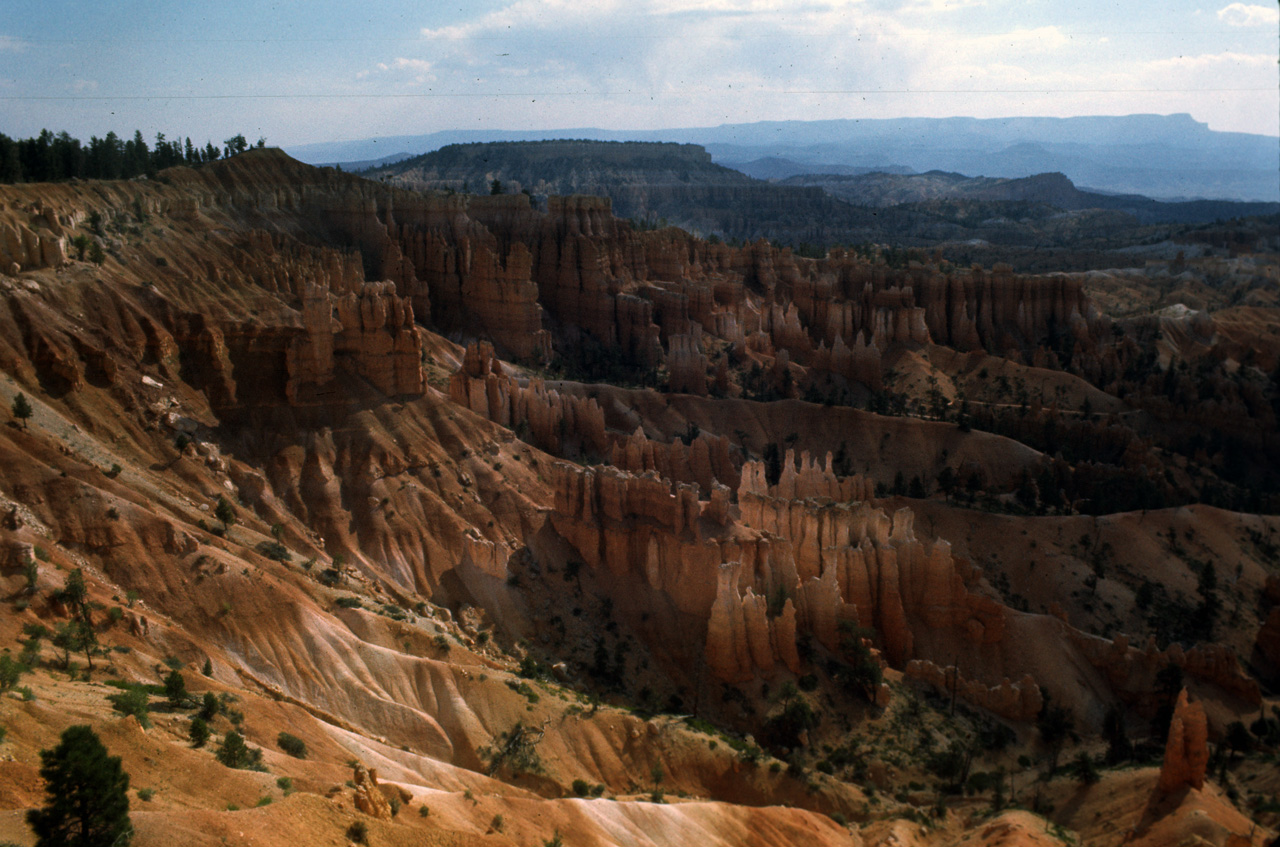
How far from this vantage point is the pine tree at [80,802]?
1327 cm

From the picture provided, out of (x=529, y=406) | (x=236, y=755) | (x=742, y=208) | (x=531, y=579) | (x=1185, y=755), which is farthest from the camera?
(x=742, y=208)

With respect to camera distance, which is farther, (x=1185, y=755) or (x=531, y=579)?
(x=531, y=579)

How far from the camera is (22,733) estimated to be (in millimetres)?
16312

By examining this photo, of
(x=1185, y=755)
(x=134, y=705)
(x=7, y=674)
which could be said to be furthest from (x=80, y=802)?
(x=1185, y=755)

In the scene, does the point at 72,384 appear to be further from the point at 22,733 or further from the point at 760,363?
the point at 760,363

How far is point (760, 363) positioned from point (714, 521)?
126 feet

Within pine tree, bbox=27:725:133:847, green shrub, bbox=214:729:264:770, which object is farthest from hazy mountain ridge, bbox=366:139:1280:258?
pine tree, bbox=27:725:133:847

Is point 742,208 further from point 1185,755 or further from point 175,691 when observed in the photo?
point 175,691

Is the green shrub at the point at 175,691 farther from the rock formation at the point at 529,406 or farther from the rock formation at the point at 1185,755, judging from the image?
the rock formation at the point at 529,406

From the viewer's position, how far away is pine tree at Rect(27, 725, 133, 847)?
43.5 feet

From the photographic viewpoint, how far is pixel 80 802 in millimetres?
13453

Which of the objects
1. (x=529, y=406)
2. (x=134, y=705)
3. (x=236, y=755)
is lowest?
(x=236, y=755)

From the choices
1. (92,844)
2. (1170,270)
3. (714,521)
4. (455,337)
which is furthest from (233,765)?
(1170,270)

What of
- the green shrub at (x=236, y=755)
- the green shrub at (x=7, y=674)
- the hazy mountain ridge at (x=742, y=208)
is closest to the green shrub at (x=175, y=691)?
the green shrub at (x=236, y=755)
